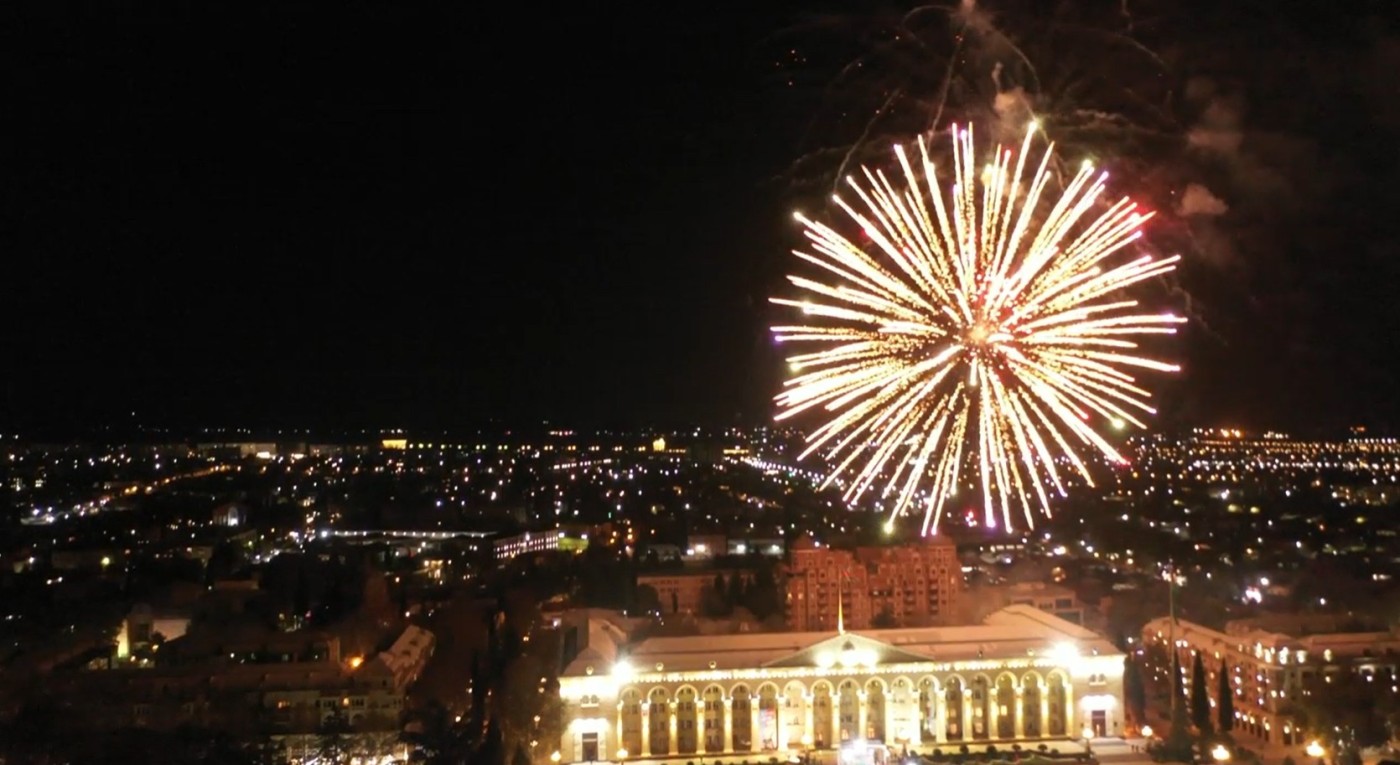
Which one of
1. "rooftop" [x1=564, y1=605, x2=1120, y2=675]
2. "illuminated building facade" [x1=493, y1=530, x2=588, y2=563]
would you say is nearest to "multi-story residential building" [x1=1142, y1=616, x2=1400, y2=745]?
"rooftop" [x1=564, y1=605, x2=1120, y2=675]

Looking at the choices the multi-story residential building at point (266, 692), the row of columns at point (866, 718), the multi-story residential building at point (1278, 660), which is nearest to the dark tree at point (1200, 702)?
the multi-story residential building at point (1278, 660)

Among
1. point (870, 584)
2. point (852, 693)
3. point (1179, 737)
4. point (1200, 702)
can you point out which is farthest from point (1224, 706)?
point (870, 584)

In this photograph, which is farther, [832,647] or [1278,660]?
[832,647]

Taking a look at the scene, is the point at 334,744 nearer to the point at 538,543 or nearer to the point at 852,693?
the point at 852,693

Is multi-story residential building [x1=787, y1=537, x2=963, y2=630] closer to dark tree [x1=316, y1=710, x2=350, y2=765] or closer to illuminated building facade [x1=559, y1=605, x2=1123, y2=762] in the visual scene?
illuminated building facade [x1=559, y1=605, x2=1123, y2=762]

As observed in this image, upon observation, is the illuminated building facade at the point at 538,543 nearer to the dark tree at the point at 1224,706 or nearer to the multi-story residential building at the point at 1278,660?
the multi-story residential building at the point at 1278,660

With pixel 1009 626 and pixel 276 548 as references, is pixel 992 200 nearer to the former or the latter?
pixel 1009 626
